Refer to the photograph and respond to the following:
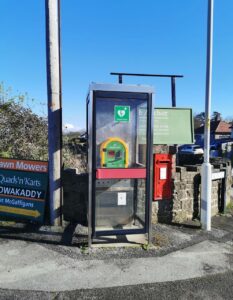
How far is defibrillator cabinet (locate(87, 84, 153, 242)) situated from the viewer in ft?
15.2


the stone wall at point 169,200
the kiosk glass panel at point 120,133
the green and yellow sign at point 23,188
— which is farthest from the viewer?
the stone wall at point 169,200

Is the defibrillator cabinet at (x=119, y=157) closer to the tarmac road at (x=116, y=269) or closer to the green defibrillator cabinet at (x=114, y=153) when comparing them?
the green defibrillator cabinet at (x=114, y=153)

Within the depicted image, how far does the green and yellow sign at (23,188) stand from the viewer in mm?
5656

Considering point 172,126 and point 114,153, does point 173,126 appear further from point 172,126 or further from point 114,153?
point 114,153

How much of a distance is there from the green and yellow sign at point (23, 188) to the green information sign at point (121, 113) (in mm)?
1636

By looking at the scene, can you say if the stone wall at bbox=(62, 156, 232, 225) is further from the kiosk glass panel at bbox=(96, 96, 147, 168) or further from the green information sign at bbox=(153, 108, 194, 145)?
the kiosk glass panel at bbox=(96, 96, 147, 168)

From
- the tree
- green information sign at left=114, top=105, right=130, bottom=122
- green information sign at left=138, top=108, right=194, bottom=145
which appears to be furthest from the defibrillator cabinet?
the tree

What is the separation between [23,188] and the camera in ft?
19.0

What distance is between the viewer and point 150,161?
4.80 m

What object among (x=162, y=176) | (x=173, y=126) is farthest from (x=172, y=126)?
(x=162, y=176)

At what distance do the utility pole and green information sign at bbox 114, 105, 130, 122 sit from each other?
106 centimetres

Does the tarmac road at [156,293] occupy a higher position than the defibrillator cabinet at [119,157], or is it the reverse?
the defibrillator cabinet at [119,157]

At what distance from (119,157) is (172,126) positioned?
1585mm

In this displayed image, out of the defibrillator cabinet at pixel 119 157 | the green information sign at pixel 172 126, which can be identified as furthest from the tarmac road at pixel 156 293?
the green information sign at pixel 172 126
